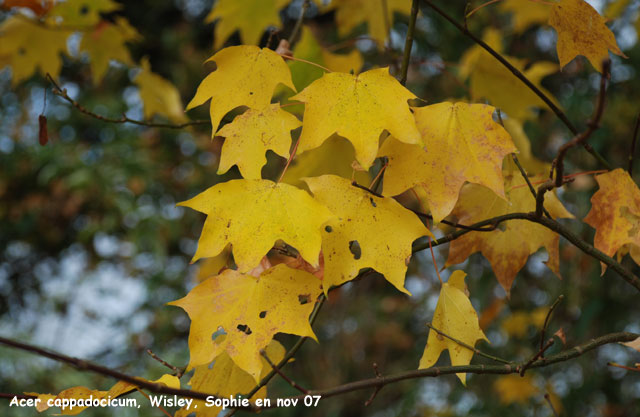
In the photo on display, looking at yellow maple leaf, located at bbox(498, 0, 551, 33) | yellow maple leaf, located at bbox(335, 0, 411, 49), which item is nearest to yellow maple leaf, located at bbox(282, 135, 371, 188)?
yellow maple leaf, located at bbox(335, 0, 411, 49)

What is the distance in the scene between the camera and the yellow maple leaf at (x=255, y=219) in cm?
65

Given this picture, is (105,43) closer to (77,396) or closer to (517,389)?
(77,396)

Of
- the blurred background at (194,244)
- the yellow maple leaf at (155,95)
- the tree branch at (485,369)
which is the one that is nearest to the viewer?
the tree branch at (485,369)

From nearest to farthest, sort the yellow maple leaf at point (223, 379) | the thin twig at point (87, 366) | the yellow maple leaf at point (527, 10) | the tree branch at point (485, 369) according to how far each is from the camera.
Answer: the thin twig at point (87, 366) < the tree branch at point (485, 369) < the yellow maple leaf at point (223, 379) < the yellow maple leaf at point (527, 10)

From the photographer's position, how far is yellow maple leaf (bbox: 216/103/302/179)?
0.72 metres

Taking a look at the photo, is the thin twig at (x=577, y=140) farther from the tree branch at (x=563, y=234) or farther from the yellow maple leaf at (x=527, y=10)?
the yellow maple leaf at (x=527, y=10)

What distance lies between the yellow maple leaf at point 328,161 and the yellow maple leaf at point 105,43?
2.31ft

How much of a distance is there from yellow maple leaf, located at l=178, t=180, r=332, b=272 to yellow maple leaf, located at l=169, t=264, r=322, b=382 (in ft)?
0.16

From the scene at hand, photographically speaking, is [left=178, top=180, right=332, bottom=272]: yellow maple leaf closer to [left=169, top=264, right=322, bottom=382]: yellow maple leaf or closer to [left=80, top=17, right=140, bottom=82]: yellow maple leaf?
[left=169, top=264, right=322, bottom=382]: yellow maple leaf

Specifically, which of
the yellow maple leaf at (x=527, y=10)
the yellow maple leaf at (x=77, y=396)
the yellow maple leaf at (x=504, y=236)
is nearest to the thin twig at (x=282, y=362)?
the yellow maple leaf at (x=77, y=396)

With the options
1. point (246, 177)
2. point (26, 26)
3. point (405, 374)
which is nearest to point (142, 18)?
point (26, 26)

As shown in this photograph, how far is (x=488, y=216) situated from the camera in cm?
84

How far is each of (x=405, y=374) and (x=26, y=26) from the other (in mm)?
1296

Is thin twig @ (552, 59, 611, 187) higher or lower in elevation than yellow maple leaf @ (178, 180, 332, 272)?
higher
